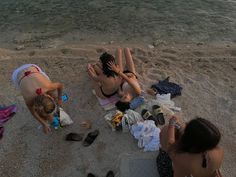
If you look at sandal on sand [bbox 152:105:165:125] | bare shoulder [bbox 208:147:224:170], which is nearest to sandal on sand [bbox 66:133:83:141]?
sandal on sand [bbox 152:105:165:125]

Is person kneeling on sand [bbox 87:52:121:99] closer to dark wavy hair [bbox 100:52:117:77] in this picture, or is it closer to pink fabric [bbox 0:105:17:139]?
dark wavy hair [bbox 100:52:117:77]

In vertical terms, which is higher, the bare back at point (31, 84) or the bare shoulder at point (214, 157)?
the bare shoulder at point (214, 157)

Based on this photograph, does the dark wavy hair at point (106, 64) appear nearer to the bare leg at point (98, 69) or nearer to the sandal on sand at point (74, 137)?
the bare leg at point (98, 69)

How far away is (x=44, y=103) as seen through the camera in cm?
469

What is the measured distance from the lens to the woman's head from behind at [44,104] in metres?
4.69

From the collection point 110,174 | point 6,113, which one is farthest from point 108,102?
point 6,113

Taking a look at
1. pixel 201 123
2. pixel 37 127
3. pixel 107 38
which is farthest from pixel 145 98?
pixel 107 38

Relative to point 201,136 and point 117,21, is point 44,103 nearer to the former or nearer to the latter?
point 201,136

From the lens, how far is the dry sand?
4.79 meters

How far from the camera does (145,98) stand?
577 centimetres

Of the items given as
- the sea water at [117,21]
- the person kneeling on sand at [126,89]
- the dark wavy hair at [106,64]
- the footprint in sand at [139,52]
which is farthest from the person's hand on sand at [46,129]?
the sea water at [117,21]

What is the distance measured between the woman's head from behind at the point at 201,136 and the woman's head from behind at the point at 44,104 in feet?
6.80

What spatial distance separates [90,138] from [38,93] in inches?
41.2

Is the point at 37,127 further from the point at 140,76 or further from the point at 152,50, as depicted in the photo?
the point at 152,50
